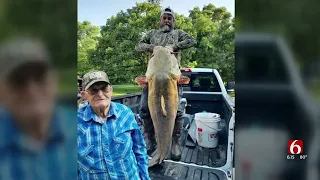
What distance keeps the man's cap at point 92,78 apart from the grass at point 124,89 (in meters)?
0.08

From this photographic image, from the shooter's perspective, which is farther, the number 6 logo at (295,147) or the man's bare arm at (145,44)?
the man's bare arm at (145,44)

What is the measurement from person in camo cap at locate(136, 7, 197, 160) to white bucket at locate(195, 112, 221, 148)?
4.6 inches

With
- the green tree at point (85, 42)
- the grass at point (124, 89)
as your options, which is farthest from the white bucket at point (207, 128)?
the green tree at point (85, 42)

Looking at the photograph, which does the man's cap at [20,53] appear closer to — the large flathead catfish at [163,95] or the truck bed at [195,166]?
the large flathead catfish at [163,95]

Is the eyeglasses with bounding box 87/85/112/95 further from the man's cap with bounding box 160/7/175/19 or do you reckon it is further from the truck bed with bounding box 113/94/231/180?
the man's cap with bounding box 160/7/175/19

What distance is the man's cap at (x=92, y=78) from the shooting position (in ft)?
5.37

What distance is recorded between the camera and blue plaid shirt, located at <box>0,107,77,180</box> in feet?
5.09

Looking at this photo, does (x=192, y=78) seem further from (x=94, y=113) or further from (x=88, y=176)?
(x=88, y=176)

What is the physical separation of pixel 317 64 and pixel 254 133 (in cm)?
44

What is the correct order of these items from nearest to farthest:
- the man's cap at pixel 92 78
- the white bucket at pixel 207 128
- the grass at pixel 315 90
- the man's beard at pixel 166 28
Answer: the grass at pixel 315 90 < the man's cap at pixel 92 78 < the man's beard at pixel 166 28 < the white bucket at pixel 207 128

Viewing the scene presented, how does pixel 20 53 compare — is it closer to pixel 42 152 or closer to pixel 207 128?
pixel 42 152

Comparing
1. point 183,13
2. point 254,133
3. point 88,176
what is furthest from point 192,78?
point 88,176

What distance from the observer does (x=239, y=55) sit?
1.51 meters

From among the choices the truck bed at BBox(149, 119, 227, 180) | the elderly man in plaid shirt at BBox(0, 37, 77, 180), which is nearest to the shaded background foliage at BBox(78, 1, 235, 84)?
the elderly man in plaid shirt at BBox(0, 37, 77, 180)
